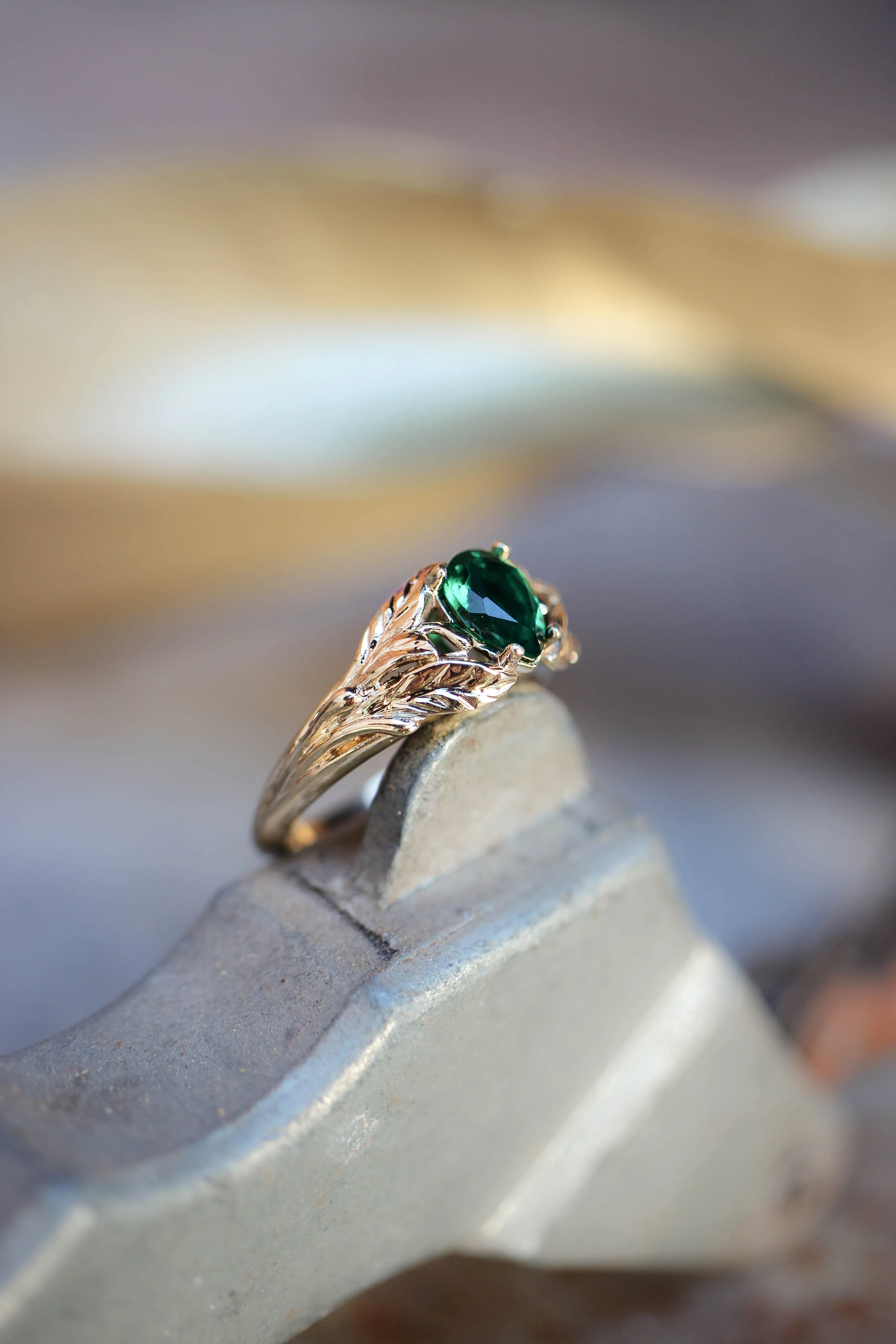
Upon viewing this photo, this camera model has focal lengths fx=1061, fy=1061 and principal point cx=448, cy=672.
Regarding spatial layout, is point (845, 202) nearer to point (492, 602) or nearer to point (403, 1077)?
point (492, 602)

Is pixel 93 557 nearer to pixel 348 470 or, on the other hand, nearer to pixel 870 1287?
pixel 348 470

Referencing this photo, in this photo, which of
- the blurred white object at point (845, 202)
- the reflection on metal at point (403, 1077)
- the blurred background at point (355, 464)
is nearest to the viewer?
the reflection on metal at point (403, 1077)

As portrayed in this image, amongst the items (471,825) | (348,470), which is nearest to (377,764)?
(348,470)

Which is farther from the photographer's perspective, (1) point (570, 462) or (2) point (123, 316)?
(1) point (570, 462)

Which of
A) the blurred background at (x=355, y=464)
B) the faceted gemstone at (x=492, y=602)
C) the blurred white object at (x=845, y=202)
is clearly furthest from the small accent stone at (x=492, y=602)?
the blurred white object at (x=845, y=202)

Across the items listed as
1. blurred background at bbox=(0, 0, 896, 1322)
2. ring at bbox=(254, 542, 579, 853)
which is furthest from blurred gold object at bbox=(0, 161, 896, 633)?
ring at bbox=(254, 542, 579, 853)

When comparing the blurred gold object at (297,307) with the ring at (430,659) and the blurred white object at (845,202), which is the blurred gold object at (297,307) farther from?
the ring at (430,659)
